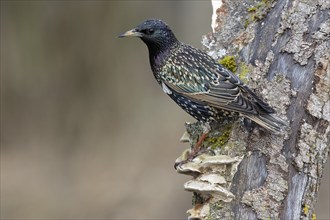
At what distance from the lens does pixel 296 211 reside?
4930 millimetres

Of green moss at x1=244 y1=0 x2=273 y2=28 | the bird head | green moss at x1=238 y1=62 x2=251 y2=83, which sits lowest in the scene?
green moss at x1=238 y1=62 x2=251 y2=83

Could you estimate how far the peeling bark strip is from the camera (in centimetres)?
491

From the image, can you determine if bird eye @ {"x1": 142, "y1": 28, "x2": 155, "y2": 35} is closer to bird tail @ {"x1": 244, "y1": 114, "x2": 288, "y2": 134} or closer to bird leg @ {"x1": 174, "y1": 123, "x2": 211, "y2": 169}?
bird leg @ {"x1": 174, "y1": 123, "x2": 211, "y2": 169}

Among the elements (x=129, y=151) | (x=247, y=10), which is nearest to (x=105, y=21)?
(x=129, y=151)

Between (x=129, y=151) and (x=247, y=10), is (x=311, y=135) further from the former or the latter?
(x=129, y=151)

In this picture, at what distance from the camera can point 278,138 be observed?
505cm

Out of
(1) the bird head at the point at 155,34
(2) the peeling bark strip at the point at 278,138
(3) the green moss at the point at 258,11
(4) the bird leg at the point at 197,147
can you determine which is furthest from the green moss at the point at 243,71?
(1) the bird head at the point at 155,34

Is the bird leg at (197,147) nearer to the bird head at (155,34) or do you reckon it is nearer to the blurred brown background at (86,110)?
the bird head at (155,34)

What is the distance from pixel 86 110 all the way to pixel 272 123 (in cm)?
730

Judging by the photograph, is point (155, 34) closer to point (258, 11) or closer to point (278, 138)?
point (258, 11)

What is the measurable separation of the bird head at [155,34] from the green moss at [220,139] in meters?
1.01

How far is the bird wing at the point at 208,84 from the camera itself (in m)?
5.33

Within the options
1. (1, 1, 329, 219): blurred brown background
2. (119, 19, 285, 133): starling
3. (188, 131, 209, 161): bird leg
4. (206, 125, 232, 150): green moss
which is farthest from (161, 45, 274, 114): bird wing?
(1, 1, 329, 219): blurred brown background

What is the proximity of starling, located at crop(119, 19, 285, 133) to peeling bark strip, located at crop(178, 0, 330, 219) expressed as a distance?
0.31 feet
